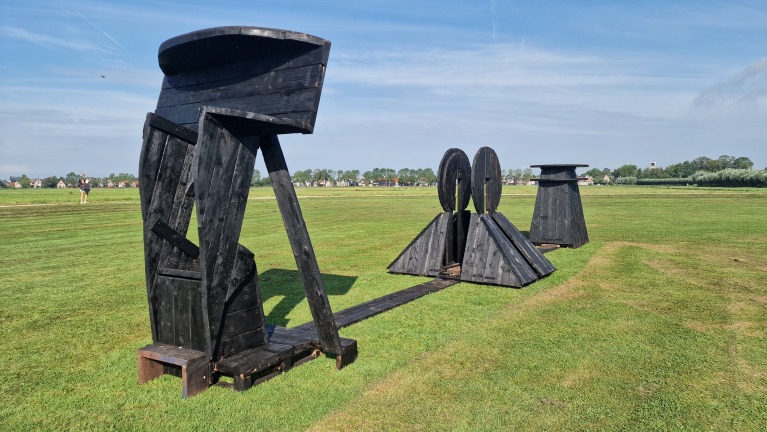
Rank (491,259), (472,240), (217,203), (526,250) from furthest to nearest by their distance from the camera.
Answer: (526,250) → (472,240) → (491,259) → (217,203)

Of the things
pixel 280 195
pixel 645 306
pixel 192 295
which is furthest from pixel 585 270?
pixel 192 295

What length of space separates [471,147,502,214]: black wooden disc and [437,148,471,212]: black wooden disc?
0.44 meters

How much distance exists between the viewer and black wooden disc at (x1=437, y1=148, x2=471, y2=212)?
422 inches

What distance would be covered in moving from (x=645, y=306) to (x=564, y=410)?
441 cm

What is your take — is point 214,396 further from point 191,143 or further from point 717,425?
point 717,425

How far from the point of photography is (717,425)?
398 centimetres

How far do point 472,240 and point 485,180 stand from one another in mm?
1550

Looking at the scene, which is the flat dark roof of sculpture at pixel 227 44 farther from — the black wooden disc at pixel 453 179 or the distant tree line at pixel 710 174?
the distant tree line at pixel 710 174

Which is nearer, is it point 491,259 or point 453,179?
point 491,259

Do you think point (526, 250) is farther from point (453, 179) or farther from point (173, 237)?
point (173, 237)

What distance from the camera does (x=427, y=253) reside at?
10734 mm

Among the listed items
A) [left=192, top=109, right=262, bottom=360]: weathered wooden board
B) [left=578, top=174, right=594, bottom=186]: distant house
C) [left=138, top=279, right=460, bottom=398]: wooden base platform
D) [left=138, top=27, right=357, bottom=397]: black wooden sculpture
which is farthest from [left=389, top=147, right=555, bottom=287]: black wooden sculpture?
[left=192, top=109, right=262, bottom=360]: weathered wooden board

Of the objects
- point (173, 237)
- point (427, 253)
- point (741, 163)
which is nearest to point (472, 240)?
point (427, 253)

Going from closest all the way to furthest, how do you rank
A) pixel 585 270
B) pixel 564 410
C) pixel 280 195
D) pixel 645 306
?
pixel 564 410 → pixel 280 195 → pixel 645 306 → pixel 585 270
